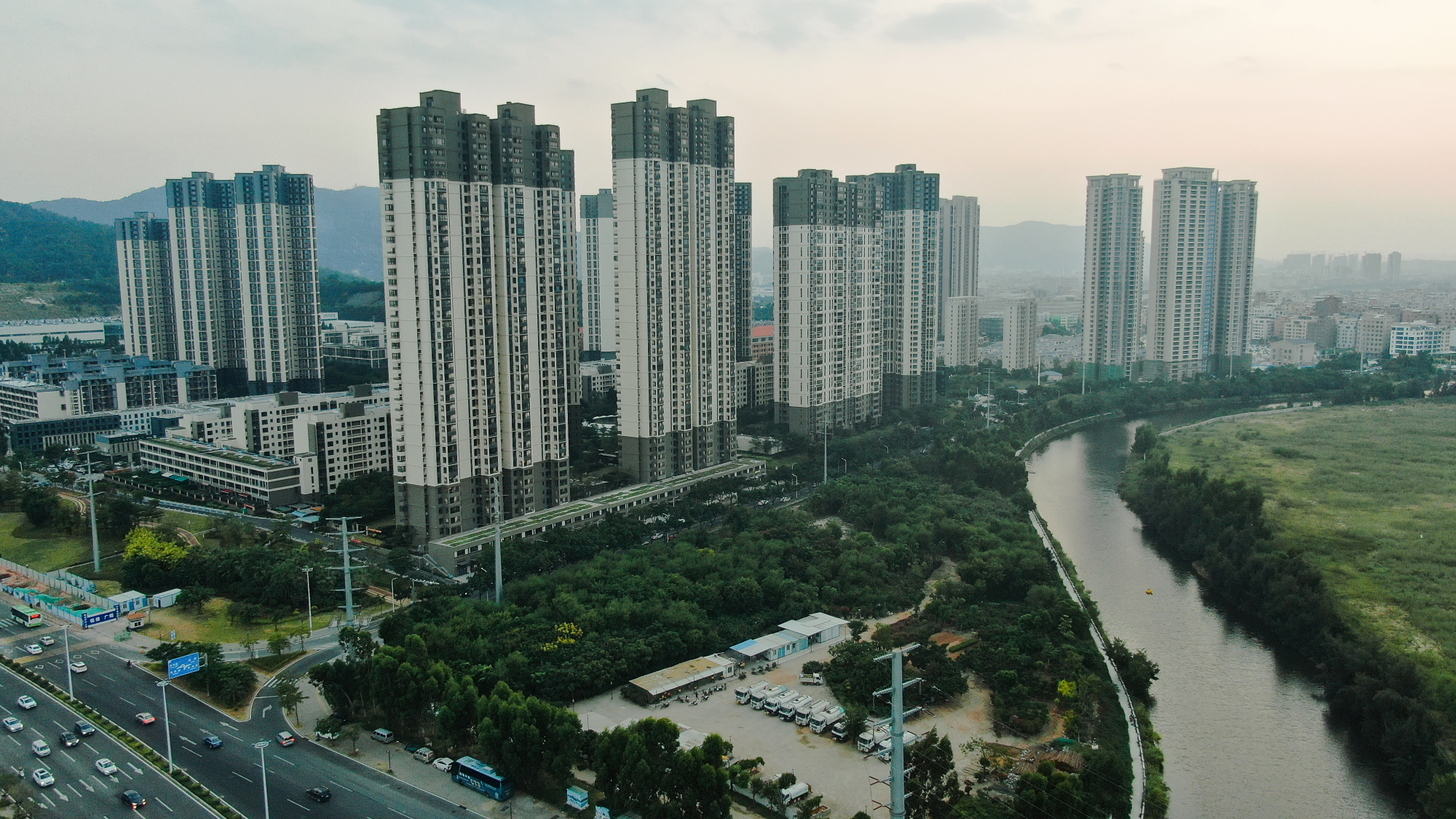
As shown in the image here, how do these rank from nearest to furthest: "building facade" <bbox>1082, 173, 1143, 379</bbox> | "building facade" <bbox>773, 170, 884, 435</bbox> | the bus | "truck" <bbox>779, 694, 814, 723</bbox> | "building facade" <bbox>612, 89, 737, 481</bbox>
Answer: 1. "truck" <bbox>779, 694, 814, 723</bbox>
2. the bus
3. "building facade" <bbox>612, 89, 737, 481</bbox>
4. "building facade" <bbox>773, 170, 884, 435</bbox>
5. "building facade" <bbox>1082, 173, 1143, 379</bbox>

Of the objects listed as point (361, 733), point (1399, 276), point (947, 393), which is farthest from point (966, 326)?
point (1399, 276)

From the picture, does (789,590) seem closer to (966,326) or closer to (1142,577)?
(1142,577)

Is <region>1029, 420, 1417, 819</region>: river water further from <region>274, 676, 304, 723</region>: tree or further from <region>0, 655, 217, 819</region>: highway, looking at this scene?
<region>0, 655, 217, 819</region>: highway

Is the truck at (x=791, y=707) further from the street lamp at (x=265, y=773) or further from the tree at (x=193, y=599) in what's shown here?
the tree at (x=193, y=599)

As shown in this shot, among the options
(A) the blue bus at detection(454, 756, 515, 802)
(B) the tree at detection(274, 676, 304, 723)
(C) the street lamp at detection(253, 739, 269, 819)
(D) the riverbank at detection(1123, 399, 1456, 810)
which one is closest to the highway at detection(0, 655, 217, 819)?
(C) the street lamp at detection(253, 739, 269, 819)

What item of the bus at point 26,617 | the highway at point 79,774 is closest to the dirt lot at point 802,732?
the highway at point 79,774

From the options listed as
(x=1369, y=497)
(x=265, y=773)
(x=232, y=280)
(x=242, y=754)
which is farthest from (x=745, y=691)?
(x=232, y=280)
